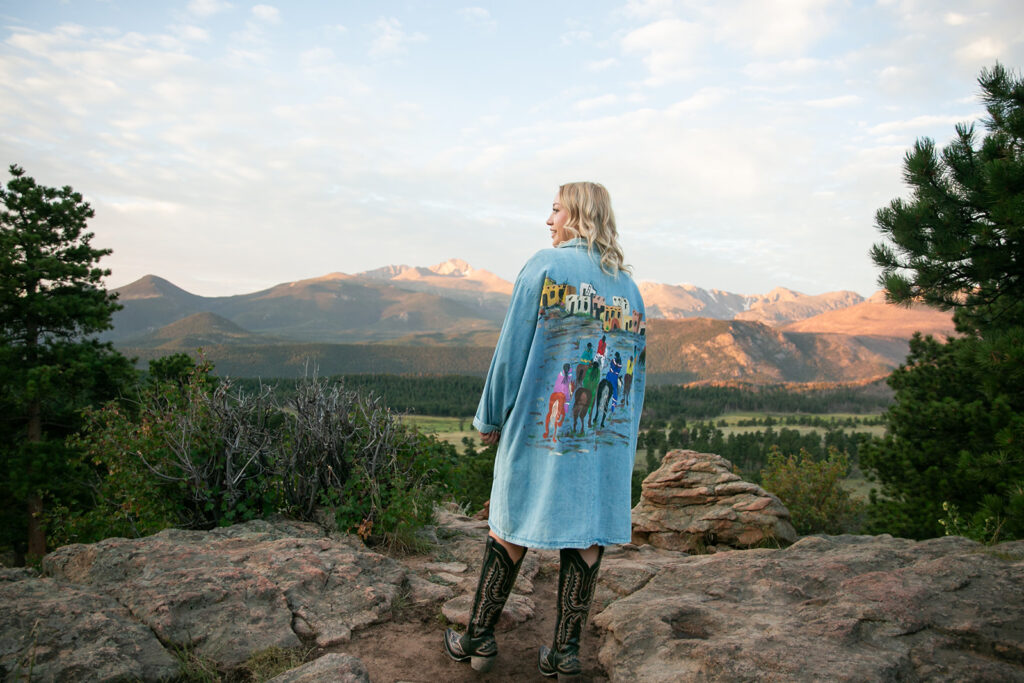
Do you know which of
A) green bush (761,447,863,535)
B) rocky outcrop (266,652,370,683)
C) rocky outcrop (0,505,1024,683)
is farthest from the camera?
green bush (761,447,863,535)

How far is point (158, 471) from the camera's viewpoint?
5.06m

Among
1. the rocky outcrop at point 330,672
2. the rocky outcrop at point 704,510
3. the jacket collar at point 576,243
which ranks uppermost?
the jacket collar at point 576,243

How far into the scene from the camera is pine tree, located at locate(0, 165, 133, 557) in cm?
1552

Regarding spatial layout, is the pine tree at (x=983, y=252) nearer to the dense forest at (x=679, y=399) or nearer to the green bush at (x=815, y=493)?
the green bush at (x=815, y=493)

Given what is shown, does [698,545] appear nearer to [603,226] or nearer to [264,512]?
[264,512]

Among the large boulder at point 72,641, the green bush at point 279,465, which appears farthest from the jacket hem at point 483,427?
the green bush at point 279,465

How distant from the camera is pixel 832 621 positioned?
119 inches

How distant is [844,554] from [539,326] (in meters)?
3.19

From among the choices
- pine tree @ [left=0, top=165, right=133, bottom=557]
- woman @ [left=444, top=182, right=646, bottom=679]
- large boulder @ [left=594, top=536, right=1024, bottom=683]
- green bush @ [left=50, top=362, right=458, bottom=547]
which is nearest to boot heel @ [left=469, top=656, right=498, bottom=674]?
woman @ [left=444, top=182, right=646, bottom=679]

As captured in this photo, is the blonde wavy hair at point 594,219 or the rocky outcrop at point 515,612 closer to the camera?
the rocky outcrop at point 515,612

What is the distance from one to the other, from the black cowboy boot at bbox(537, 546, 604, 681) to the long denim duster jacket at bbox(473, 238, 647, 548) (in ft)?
0.52

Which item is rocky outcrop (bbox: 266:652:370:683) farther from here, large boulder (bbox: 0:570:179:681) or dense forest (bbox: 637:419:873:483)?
dense forest (bbox: 637:419:873:483)

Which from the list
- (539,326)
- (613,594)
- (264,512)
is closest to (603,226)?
(539,326)

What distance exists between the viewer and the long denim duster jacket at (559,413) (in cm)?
276
